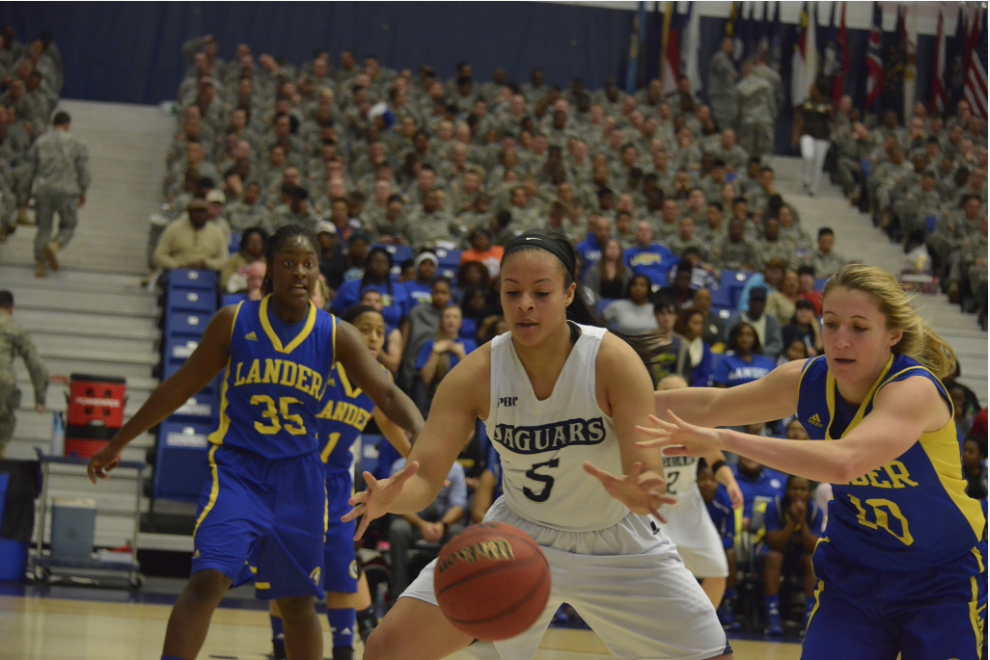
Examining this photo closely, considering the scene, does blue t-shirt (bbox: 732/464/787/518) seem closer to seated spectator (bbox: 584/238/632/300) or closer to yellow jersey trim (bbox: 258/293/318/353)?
seated spectator (bbox: 584/238/632/300)

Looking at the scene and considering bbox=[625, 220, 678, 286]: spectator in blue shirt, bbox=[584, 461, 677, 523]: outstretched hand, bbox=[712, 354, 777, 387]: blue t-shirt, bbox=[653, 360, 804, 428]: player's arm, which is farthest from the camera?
bbox=[625, 220, 678, 286]: spectator in blue shirt

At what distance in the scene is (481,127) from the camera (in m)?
14.3

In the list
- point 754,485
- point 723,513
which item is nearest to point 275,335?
point 723,513

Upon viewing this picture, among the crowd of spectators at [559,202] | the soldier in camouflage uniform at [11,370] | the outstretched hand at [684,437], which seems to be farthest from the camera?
the crowd of spectators at [559,202]

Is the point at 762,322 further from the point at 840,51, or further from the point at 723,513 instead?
the point at 840,51

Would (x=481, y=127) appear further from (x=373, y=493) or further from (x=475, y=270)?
(x=373, y=493)

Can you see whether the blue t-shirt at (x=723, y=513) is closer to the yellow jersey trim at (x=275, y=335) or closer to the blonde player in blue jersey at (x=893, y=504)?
the yellow jersey trim at (x=275, y=335)

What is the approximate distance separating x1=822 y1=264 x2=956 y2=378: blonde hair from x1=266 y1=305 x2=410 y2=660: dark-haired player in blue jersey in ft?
8.81

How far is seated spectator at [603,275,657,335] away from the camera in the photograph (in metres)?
9.88

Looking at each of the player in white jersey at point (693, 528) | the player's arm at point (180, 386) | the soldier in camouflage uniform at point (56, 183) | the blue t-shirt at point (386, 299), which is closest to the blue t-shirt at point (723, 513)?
the player in white jersey at point (693, 528)

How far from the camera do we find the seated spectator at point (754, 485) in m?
8.73

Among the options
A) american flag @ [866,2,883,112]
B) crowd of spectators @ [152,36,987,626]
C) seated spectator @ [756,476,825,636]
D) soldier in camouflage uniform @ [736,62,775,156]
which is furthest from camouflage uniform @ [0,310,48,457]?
american flag @ [866,2,883,112]

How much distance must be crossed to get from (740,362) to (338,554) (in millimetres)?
5620

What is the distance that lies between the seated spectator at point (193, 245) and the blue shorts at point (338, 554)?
562 centimetres
